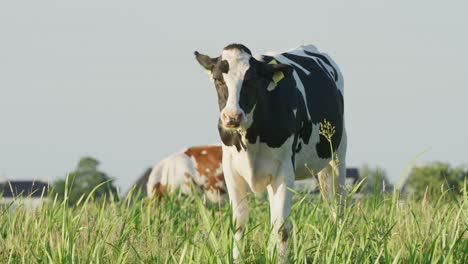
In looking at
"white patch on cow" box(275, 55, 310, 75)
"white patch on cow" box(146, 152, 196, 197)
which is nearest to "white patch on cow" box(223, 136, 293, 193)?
"white patch on cow" box(275, 55, 310, 75)

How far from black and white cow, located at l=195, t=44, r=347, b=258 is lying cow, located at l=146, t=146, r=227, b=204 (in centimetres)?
760

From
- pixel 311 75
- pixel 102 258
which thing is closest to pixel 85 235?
pixel 102 258

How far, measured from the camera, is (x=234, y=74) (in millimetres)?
7434

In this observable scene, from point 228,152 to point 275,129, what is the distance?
523 millimetres

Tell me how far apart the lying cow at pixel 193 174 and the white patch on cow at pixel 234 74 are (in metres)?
8.60

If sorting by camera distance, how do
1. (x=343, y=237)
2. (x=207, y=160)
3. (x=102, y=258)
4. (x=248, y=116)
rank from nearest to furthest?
1. (x=343, y=237)
2. (x=102, y=258)
3. (x=248, y=116)
4. (x=207, y=160)

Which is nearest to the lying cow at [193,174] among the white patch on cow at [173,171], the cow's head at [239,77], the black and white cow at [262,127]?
the white patch on cow at [173,171]

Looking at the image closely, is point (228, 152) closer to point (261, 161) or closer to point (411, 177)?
point (261, 161)

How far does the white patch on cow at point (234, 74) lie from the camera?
7.19m

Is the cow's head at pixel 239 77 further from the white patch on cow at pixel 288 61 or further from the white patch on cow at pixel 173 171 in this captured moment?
the white patch on cow at pixel 173 171

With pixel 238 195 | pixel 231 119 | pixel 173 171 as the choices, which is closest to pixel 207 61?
pixel 231 119

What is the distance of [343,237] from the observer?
598 centimetres

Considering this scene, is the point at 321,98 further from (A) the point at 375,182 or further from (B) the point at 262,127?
(A) the point at 375,182

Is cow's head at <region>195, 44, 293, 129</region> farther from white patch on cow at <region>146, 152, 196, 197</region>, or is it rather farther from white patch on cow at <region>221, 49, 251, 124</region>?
white patch on cow at <region>146, 152, 196, 197</region>
